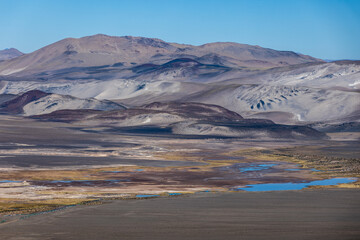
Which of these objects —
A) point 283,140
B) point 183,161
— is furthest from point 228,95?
point 183,161

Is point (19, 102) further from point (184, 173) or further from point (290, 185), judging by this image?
point (290, 185)

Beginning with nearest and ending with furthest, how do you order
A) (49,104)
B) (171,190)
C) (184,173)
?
1. (171,190)
2. (184,173)
3. (49,104)

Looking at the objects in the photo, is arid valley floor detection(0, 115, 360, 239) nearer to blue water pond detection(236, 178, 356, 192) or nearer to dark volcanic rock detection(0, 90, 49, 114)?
blue water pond detection(236, 178, 356, 192)

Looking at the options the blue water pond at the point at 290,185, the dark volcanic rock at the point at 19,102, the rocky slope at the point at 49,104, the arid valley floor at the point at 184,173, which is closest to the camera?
the arid valley floor at the point at 184,173

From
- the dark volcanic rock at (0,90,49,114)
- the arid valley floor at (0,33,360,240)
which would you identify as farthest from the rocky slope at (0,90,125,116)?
the arid valley floor at (0,33,360,240)

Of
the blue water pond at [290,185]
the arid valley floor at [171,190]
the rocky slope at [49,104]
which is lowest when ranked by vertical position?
the blue water pond at [290,185]

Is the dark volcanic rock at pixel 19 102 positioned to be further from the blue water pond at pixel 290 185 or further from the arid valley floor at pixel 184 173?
the blue water pond at pixel 290 185

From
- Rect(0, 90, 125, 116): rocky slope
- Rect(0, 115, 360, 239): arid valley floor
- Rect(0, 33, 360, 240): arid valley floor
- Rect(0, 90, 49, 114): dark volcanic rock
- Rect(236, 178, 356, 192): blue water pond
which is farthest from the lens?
Rect(0, 90, 49, 114): dark volcanic rock

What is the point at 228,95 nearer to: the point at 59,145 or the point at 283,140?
the point at 283,140

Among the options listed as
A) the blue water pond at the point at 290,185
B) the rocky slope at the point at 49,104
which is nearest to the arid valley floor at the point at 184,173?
the blue water pond at the point at 290,185

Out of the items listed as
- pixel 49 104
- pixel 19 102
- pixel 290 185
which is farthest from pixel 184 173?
pixel 19 102

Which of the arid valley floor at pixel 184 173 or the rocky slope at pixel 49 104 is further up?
the rocky slope at pixel 49 104
